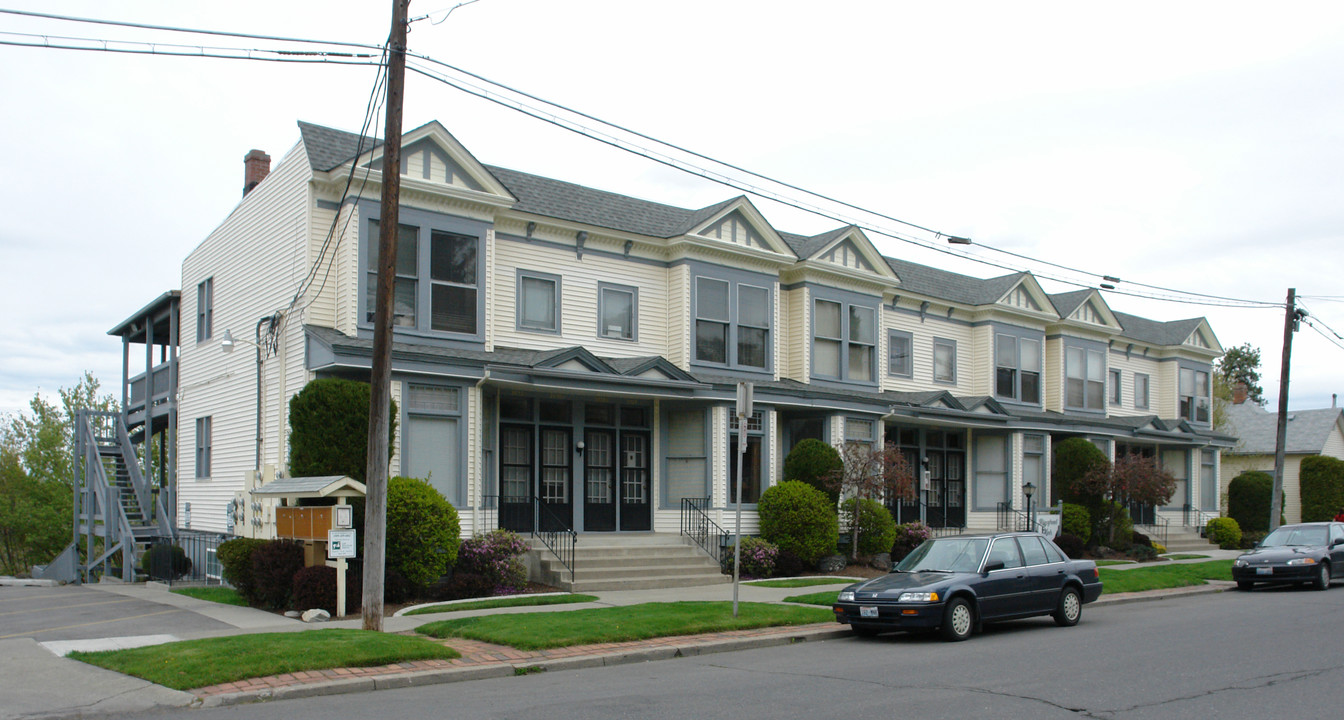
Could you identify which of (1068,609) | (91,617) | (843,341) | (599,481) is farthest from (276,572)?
(843,341)

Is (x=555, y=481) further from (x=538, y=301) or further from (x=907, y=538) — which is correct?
(x=907, y=538)

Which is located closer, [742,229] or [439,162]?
[439,162]

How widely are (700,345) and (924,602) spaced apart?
11.4 metres

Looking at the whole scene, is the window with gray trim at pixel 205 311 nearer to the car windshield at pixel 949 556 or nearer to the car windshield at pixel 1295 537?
the car windshield at pixel 949 556

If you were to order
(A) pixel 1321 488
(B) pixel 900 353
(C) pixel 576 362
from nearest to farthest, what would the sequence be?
(C) pixel 576 362 < (B) pixel 900 353 < (A) pixel 1321 488

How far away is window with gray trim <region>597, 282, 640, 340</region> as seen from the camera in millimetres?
22672

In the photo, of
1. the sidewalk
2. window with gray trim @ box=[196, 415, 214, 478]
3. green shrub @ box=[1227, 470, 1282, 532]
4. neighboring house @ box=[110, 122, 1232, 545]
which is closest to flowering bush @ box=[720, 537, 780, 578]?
neighboring house @ box=[110, 122, 1232, 545]

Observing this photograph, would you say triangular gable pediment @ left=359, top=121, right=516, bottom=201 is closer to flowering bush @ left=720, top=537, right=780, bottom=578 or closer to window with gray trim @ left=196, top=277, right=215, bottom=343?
window with gray trim @ left=196, top=277, right=215, bottom=343

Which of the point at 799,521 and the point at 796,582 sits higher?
the point at 799,521

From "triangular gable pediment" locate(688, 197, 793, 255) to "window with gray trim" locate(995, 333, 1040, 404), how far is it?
32.5ft

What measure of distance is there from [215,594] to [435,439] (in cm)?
460

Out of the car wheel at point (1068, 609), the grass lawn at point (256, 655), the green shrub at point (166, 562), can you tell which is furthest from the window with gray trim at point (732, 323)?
the grass lawn at point (256, 655)

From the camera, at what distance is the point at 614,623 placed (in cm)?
1344

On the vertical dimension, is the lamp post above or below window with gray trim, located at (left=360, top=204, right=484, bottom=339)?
below
